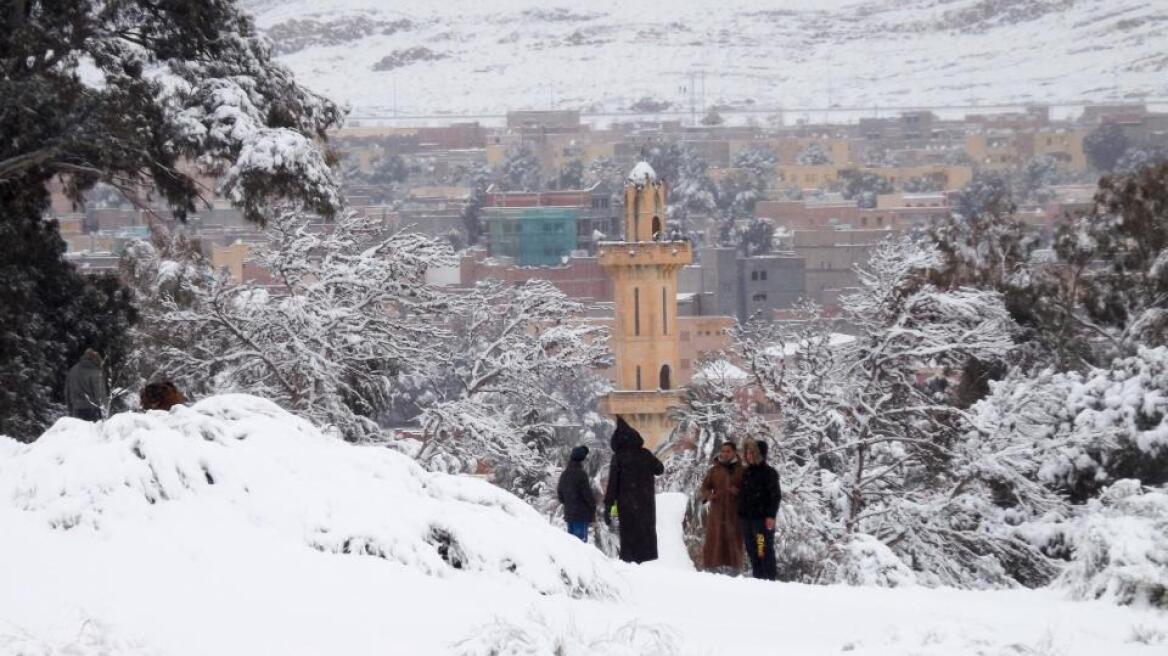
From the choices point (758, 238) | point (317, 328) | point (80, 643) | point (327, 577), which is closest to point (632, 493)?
point (327, 577)

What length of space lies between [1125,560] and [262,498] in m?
3.33

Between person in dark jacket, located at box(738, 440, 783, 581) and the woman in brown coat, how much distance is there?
0.44 feet

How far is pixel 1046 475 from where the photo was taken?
19.3 m

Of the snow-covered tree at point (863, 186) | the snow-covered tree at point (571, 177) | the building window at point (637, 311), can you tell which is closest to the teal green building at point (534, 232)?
the snow-covered tree at point (571, 177)

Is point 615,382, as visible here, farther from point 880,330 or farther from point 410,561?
point 410,561

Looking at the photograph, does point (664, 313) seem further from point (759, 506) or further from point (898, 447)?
point (759, 506)

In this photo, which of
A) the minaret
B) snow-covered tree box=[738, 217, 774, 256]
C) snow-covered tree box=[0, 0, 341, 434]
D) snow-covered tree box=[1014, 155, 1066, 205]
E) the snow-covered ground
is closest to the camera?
the snow-covered ground

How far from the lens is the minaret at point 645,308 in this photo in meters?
56.2

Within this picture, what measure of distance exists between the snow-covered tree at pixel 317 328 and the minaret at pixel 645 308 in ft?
116

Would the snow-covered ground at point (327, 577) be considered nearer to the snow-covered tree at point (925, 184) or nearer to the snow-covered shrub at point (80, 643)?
the snow-covered shrub at point (80, 643)

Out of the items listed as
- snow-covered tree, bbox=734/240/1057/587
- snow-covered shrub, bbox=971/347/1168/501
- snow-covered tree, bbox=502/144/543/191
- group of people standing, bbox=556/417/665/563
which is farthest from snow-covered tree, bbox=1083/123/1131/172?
group of people standing, bbox=556/417/665/563

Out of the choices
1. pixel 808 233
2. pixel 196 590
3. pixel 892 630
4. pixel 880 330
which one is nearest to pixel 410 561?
pixel 196 590

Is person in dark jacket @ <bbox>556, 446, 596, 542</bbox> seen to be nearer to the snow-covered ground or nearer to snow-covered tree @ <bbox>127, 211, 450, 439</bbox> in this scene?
the snow-covered ground

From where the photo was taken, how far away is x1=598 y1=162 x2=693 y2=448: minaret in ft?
184
